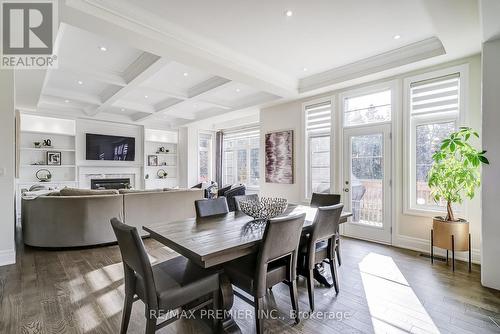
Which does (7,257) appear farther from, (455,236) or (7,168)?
(455,236)

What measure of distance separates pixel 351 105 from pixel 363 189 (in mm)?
1554

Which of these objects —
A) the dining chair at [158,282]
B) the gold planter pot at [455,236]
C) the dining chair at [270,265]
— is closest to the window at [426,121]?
the gold planter pot at [455,236]

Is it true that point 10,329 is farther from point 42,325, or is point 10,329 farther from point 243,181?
point 243,181

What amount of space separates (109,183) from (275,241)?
7011 mm

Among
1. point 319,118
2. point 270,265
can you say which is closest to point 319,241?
point 270,265

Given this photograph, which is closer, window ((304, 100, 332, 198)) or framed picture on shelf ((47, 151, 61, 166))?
window ((304, 100, 332, 198))

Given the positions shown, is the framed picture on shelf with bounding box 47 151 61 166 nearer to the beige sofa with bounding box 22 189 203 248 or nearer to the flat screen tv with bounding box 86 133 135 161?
the flat screen tv with bounding box 86 133 135 161

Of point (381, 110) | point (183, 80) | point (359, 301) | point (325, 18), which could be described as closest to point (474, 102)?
point (381, 110)

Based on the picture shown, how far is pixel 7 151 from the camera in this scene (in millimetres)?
3238

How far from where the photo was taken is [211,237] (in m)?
1.87

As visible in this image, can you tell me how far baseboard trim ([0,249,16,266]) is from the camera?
317cm

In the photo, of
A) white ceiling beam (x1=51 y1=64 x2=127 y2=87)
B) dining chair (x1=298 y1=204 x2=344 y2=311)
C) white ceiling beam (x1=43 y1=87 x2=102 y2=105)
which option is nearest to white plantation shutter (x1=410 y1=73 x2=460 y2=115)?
dining chair (x1=298 y1=204 x2=344 y2=311)

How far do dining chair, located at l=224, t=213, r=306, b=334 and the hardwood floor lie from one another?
375mm

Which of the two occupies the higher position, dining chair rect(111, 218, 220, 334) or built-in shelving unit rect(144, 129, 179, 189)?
built-in shelving unit rect(144, 129, 179, 189)
